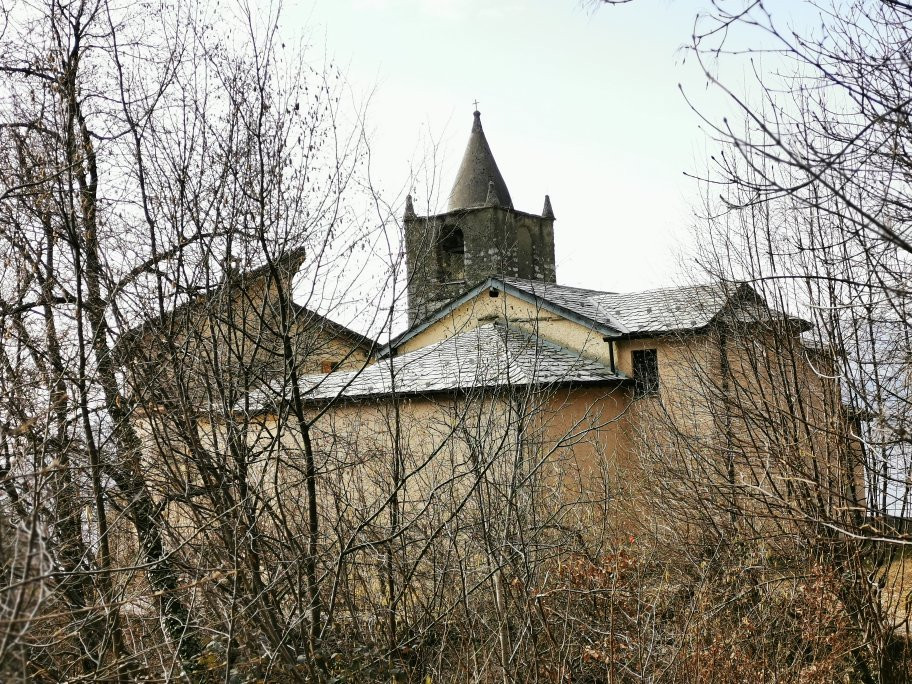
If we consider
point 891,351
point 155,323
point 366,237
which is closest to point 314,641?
point 155,323

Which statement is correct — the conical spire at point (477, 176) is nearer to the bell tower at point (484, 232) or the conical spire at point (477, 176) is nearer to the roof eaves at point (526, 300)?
the bell tower at point (484, 232)

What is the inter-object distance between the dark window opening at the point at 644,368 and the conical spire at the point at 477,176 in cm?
1639

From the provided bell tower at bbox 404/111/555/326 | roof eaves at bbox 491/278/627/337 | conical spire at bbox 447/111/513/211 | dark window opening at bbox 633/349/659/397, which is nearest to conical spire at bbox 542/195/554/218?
bell tower at bbox 404/111/555/326

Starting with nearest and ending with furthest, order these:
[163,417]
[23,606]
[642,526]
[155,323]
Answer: [23,606]
[163,417]
[155,323]
[642,526]

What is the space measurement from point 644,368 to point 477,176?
59.2 feet

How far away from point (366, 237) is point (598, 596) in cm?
314

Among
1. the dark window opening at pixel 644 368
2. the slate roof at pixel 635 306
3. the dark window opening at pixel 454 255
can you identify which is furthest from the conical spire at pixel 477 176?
the dark window opening at pixel 644 368

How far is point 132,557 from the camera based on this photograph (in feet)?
20.3

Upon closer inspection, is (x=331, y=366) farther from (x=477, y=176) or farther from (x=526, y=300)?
(x=477, y=176)

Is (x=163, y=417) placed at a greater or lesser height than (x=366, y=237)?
lesser

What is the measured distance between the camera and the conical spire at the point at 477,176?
3312 centimetres

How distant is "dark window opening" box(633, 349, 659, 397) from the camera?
54.1 ft

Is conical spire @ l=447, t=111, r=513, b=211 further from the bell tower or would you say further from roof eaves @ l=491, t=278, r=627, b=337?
roof eaves @ l=491, t=278, r=627, b=337

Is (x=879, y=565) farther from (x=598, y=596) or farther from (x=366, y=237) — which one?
(x=366, y=237)
